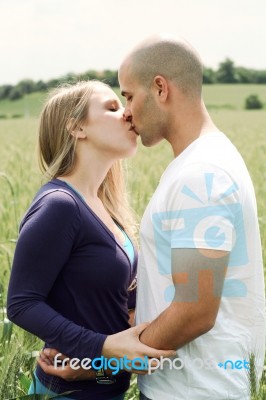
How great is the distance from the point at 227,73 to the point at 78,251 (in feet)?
230

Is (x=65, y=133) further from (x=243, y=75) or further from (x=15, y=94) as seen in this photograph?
(x=243, y=75)

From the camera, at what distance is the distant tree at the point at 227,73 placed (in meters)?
69.9

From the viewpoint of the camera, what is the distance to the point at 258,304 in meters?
1.87

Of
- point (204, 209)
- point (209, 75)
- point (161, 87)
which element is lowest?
point (209, 75)

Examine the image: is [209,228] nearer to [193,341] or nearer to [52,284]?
[193,341]

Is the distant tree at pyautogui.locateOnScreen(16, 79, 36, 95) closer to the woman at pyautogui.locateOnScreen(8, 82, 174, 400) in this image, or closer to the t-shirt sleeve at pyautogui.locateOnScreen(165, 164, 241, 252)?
the woman at pyautogui.locateOnScreen(8, 82, 174, 400)

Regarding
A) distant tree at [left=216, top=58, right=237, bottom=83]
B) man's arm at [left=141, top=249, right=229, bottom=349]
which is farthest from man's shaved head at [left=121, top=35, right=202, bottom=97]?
distant tree at [left=216, top=58, right=237, bottom=83]

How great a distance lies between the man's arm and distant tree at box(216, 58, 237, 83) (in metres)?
69.5

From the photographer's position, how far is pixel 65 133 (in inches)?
84.7

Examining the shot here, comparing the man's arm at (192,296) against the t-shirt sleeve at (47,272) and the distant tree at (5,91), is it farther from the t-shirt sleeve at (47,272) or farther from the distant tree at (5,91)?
the distant tree at (5,91)

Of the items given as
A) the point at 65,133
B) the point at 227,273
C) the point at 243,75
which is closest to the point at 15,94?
the point at 243,75

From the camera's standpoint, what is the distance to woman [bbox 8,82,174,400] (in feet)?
6.21

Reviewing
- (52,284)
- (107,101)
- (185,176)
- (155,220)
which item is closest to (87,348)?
(52,284)

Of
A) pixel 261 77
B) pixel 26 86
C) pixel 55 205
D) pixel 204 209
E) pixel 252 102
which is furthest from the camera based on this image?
pixel 261 77
